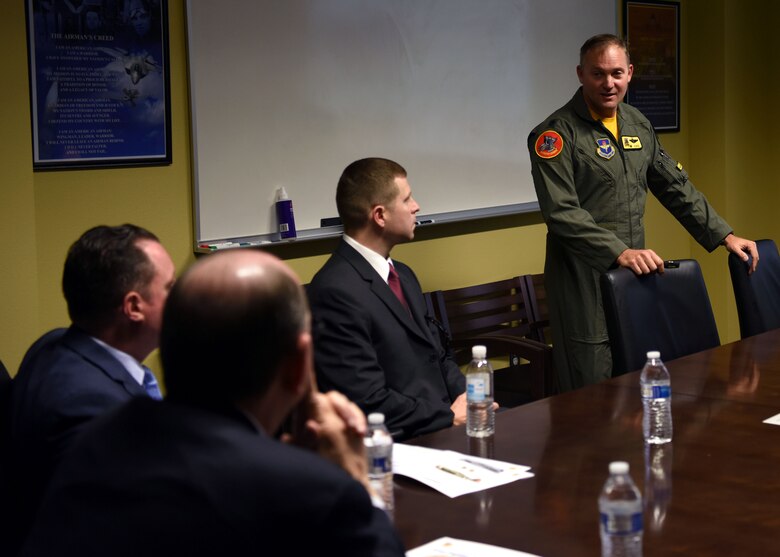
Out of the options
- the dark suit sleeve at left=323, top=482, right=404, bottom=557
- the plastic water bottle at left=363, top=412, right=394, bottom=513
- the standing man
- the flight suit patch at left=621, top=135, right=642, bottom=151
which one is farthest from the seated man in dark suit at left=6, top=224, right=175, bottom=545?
the flight suit patch at left=621, top=135, right=642, bottom=151

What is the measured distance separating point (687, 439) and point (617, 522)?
81 centimetres

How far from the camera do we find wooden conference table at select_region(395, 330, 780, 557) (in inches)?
73.9

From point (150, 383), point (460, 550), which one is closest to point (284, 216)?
point (150, 383)

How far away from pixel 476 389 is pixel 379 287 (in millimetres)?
645

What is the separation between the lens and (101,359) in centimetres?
210

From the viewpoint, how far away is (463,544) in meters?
1.84

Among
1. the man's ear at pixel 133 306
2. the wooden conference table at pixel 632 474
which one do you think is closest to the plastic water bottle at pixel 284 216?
the wooden conference table at pixel 632 474

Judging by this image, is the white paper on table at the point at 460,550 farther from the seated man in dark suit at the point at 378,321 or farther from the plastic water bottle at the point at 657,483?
the seated man in dark suit at the point at 378,321

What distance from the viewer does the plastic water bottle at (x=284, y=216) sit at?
4340 millimetres

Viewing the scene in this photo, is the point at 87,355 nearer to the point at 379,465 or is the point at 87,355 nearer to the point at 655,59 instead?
the point at 379,465

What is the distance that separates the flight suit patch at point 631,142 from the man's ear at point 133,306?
272 centimetres

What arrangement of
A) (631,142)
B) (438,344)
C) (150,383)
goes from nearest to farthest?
(150,383)
(438,344)
(631,142)

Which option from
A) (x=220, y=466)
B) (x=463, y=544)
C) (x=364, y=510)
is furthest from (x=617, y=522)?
(x=220, y=466)

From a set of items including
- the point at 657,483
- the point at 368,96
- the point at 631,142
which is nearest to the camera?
the point at 657,483
